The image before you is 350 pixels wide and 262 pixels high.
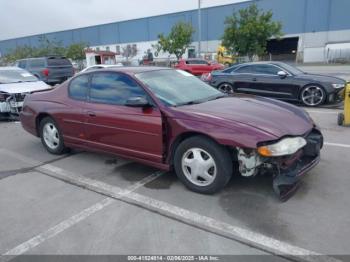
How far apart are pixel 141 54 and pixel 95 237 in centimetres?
6150

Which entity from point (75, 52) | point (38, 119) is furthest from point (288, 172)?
point (75, 52)

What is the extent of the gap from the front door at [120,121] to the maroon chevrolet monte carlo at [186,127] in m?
0.01

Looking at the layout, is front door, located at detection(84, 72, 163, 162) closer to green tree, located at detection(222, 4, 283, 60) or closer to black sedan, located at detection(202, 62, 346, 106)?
black sedan, located at detection(202, 62, 346, 106)

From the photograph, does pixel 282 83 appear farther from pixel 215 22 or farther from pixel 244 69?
pixel 215 22

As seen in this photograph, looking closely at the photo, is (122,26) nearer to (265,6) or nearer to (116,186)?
(265,6)

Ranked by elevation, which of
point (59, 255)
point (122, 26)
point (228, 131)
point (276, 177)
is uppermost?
point (122, 26)

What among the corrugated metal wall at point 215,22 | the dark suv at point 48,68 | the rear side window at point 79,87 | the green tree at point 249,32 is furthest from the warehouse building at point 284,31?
the rear side window at point 79,87

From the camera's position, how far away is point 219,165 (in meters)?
3.44

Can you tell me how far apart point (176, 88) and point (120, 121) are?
2.93 feet

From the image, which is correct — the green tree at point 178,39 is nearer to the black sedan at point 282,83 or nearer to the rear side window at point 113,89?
the black sedan at point 282,83

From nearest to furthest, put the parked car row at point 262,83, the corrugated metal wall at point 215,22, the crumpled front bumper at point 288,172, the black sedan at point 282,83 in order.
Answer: the crumpled front bumper at point 288,172 → the parked car row at point 262,83 → the black sedan at point 282,83 → the corrugated metal wall at point 215,22

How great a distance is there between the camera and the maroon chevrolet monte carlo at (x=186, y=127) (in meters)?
3.31

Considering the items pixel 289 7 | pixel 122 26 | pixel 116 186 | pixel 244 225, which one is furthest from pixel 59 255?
pixel 122 26

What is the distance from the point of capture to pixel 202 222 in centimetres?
311
